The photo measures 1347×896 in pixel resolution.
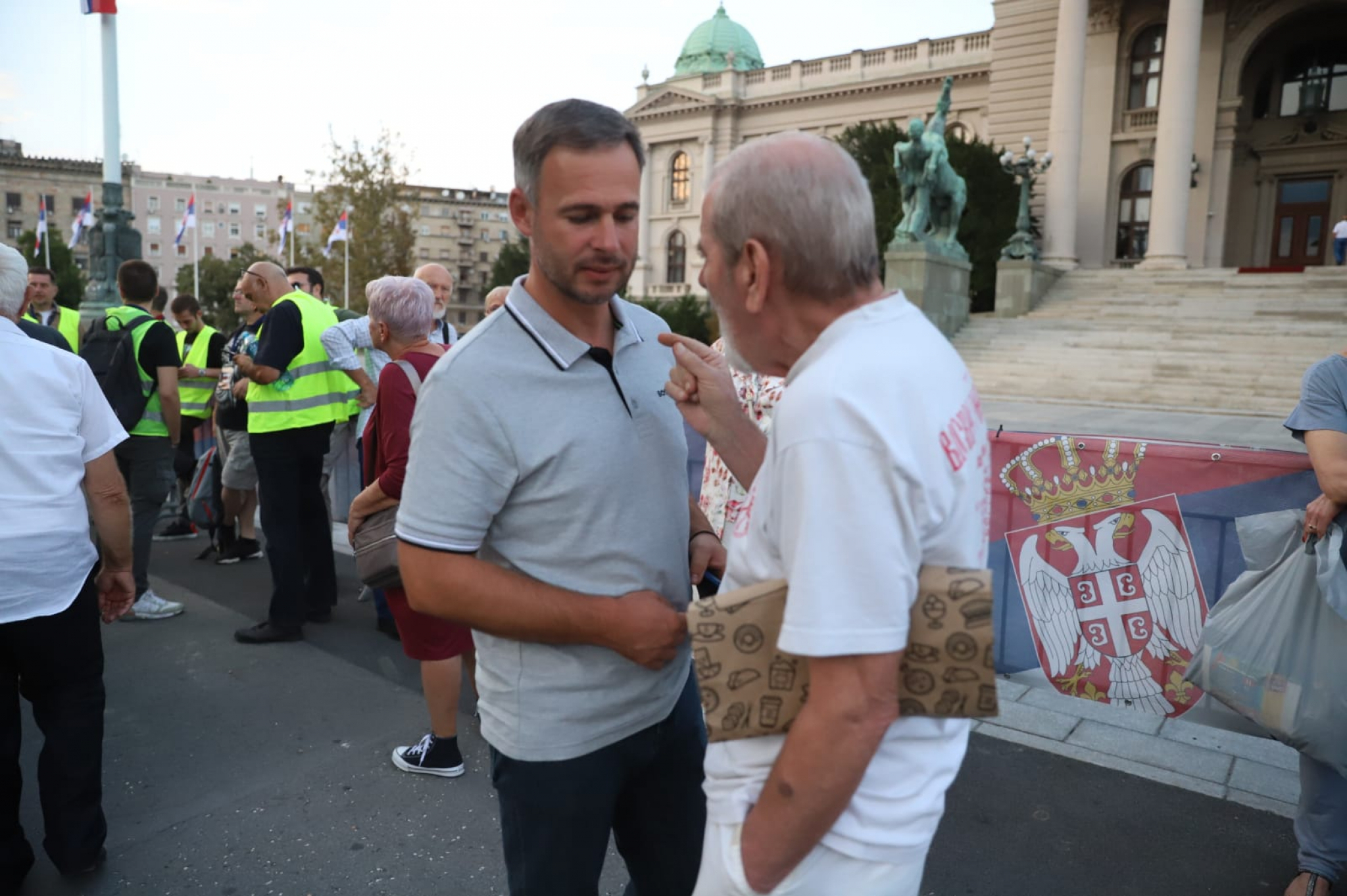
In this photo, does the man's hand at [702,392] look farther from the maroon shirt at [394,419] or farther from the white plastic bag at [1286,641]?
the white plastic bag at [1286,641]

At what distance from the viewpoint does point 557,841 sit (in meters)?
1.67

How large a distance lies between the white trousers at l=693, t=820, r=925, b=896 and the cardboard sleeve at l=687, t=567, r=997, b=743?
16cm

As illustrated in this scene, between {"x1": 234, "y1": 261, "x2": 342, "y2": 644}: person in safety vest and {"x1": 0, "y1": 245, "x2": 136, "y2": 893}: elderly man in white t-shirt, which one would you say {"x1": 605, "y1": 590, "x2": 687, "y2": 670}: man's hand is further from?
{"x1": 234, "y1": 261, "x2": 342, "y2": 644}: person in safety vest

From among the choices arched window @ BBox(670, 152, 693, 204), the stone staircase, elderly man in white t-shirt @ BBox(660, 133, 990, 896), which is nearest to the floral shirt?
elderly man in white t-shirt @ BBox(660, 133, 990, 896)

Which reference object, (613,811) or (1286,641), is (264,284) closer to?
(613,811)

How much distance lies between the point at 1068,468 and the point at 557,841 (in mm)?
3143

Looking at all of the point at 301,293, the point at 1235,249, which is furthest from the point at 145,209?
the point at 301,293

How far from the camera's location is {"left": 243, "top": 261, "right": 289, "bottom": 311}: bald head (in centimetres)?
569

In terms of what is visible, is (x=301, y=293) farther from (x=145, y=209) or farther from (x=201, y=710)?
(x=145, y=209)

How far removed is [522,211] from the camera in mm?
1673

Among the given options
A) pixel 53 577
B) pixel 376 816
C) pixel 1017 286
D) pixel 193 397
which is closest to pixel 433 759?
pixel 376 816

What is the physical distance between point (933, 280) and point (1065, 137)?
12299mm

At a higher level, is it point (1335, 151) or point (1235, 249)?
point (1335, 151)

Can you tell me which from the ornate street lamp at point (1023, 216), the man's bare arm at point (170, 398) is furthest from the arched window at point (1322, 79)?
the man's bare arm at point (170, 398)
